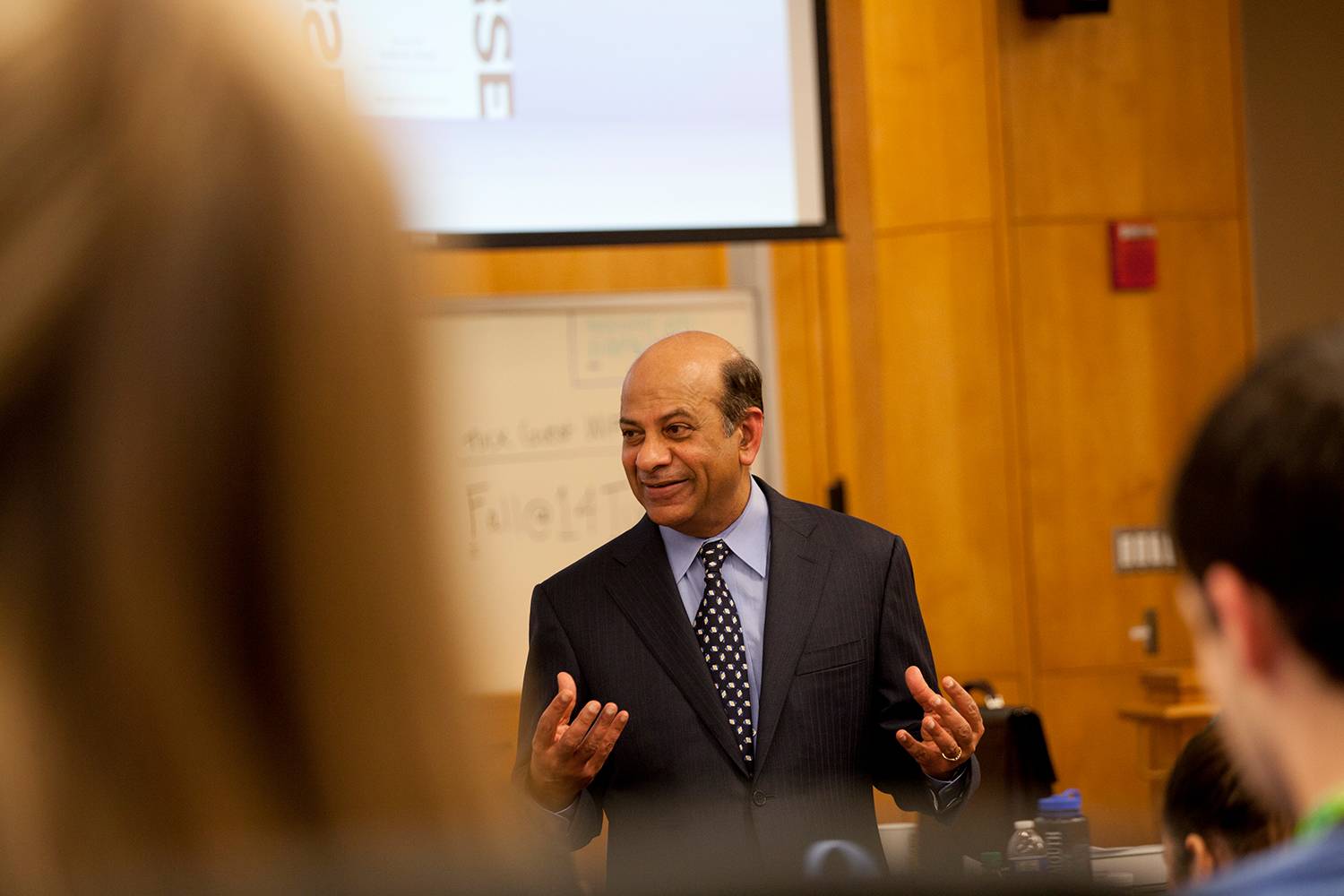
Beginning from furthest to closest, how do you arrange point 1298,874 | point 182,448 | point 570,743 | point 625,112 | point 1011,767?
point 625,112 → point 1011,767 → point 570,743 → point 1298,874 → point 182,448

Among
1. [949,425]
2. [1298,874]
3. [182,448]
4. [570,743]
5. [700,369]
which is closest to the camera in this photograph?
[182,448]

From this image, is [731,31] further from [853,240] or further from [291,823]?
[291,823]

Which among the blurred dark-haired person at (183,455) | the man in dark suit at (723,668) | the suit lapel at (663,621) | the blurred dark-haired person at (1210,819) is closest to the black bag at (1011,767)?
the man in dark suit at (723,668)

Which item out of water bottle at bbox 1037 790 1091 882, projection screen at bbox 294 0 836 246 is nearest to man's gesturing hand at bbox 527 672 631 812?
water bottle at bbox 1037 790 1091 882

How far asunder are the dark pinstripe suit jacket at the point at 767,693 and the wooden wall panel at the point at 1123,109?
4.05m

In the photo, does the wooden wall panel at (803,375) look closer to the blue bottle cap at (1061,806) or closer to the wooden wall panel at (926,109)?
the wooden wall panel at (926,109)

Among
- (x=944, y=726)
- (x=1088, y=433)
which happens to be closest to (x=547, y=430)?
(x=1088, y=433)

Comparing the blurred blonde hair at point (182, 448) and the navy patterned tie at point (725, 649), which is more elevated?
the blurred blonde hair at point (182, 448)

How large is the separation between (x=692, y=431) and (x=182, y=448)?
2.35 meters

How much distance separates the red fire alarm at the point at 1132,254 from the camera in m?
6.48

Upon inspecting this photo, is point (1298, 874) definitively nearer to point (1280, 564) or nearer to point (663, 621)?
point (1280, 564)

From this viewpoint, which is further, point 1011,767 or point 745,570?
point 1011,767

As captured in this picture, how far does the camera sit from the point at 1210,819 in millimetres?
1682

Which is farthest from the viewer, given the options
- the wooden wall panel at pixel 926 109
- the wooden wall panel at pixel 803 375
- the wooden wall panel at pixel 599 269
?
the wooden wall panel at pixel 926 109
